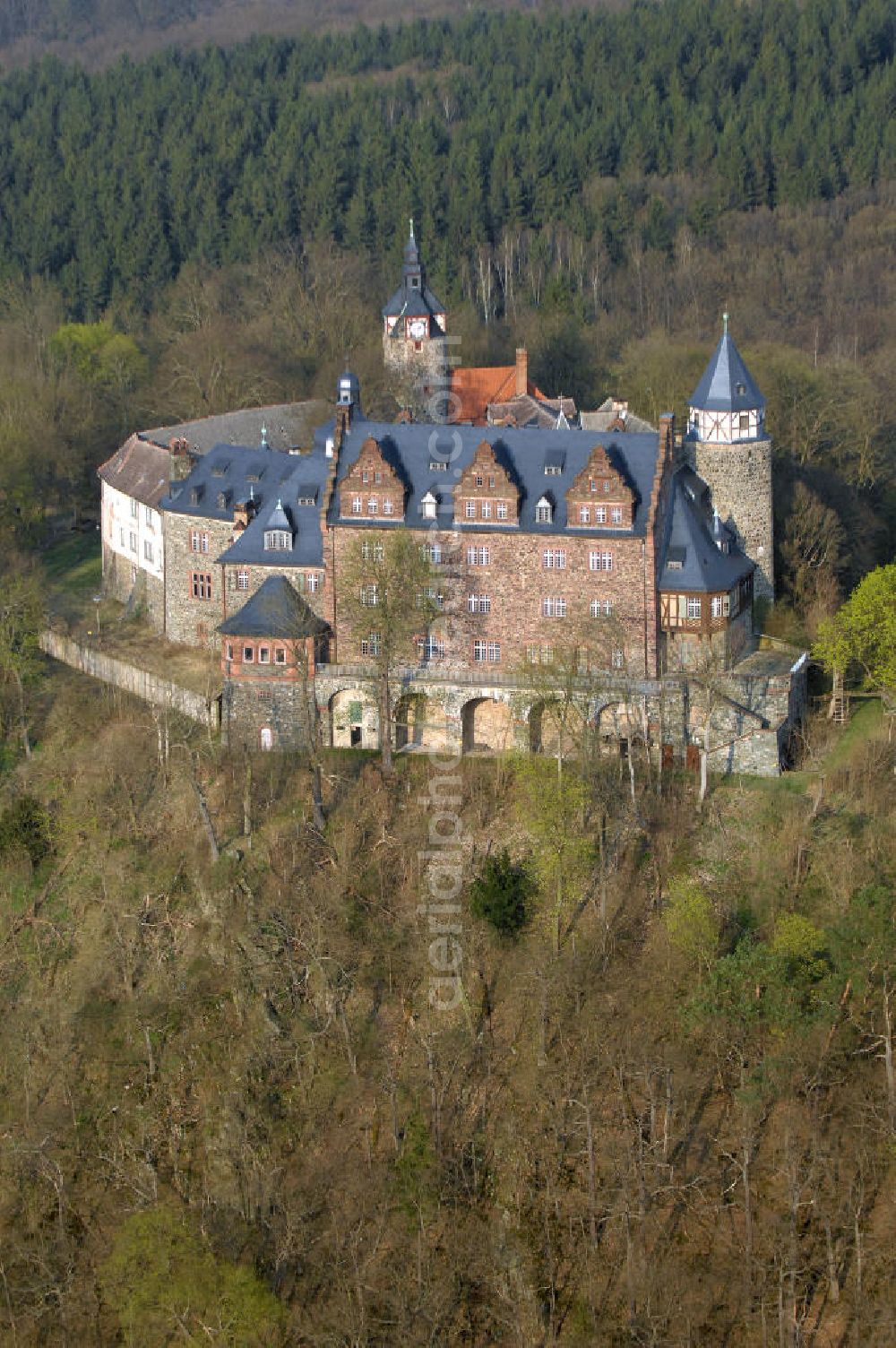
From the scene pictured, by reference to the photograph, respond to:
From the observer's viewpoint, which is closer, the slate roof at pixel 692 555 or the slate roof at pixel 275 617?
the slate roof at pixel 692 555

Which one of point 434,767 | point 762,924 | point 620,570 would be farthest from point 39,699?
point 762,924

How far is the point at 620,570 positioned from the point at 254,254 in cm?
6413

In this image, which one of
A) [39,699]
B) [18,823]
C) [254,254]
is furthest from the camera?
[254,254]

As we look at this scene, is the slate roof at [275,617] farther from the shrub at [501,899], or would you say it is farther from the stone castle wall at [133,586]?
the shrub at [501,899]

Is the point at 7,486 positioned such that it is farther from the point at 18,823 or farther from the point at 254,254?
the point at 254,254

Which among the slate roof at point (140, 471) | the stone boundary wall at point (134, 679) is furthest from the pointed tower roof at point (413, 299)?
the stone boundary wall at point (134, 679)

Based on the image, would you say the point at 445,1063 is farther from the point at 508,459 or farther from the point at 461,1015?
the point at 508,459

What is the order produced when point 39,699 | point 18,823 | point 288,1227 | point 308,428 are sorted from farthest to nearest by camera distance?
point 308,428, point 39,699, point 18,823, point 288,1227

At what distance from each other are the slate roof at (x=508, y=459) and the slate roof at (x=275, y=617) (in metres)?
2.70

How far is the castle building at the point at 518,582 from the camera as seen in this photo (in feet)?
193

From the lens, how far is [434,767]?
6009 centimetres

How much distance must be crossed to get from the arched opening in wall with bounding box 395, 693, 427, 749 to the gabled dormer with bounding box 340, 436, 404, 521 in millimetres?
5336

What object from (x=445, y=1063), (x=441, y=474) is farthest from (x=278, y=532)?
(x=445, y=1063)

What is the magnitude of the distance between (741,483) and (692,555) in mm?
3931
